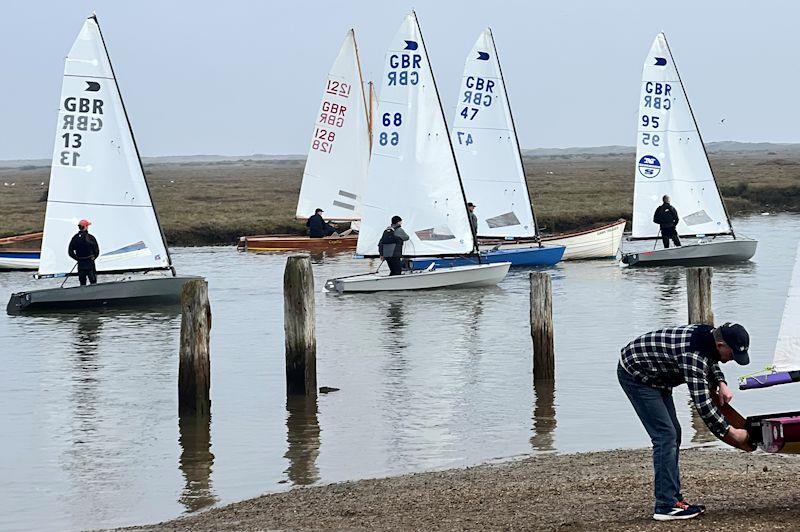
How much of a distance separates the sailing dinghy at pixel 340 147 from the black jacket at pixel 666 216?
1330 centimetres

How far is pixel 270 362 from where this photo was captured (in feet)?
76.9

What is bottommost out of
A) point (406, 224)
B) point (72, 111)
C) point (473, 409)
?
point (473, 409)

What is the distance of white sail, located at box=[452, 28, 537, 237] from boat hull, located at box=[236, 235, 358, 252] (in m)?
7.40

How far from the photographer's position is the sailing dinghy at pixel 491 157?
39000 mm

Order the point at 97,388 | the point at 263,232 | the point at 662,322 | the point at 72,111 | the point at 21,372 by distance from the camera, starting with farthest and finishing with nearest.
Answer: the point at 263,232, the point at 72,111, the point at 662,322, the point at 21,372, the point at 97,388

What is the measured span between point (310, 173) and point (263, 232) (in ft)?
21.3

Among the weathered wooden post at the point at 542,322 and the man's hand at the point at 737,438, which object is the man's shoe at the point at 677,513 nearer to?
the man's hand at the point at 737,438

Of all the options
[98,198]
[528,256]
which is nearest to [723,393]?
[98,198]

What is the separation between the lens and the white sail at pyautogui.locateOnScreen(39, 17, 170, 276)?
29.5 metres

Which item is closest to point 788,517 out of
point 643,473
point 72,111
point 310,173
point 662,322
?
point 643,473

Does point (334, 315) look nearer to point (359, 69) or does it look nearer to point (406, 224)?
point (406, 224)

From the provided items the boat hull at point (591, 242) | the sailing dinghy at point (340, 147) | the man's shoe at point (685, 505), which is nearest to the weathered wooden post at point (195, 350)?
the man's shoe at point (685, 505)

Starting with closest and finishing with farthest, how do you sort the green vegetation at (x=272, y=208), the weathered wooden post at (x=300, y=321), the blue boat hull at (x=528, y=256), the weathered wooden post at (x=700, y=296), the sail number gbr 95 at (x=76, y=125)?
1. the weathered wooden post at (x=300, y=321)
2. the weathered wooden post at (x=700, y=296)
3. the sail number gbr 95 at (x=76, y=125)
4. the blue boat hull at (x=528, y=256)
5. the green vegetation at (x=272, y=208)

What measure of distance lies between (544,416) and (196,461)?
15.1ft
